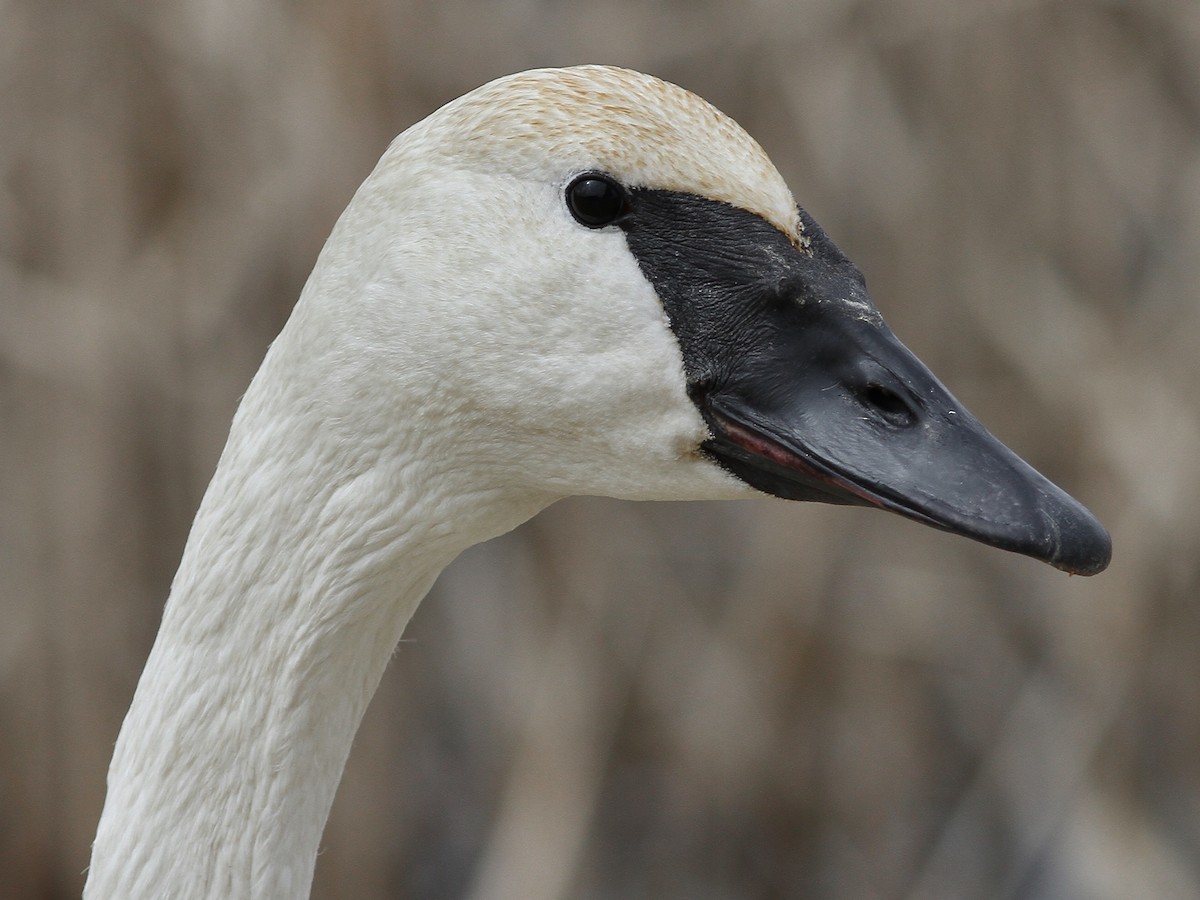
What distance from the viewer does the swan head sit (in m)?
1.39

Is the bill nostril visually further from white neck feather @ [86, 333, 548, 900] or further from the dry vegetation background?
the dry vegetation background

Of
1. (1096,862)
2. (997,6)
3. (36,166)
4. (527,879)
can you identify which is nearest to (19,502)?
(36,166)

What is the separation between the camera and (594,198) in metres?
1.40

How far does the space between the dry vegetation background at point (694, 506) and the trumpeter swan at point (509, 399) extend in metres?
1.81

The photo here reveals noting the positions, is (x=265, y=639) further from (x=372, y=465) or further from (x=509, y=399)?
(x=509, y=399)

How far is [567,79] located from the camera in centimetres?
146

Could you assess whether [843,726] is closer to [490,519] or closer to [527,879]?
[527,879]

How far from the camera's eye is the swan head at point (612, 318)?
1.39 metres

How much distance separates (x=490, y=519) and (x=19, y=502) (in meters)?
2.27

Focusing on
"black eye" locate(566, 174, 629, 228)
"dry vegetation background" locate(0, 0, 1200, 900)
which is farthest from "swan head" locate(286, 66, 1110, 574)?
"dry vegetation background" locate(0, 0, 1200, 900)

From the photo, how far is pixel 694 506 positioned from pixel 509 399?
8.66 ft

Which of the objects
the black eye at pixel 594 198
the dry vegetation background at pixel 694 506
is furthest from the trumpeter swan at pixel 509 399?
the dry vegetation background at pixel 694 506

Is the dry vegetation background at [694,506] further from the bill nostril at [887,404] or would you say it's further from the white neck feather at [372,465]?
the bill nostril at [887,404]

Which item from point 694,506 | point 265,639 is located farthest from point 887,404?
point 694,506
